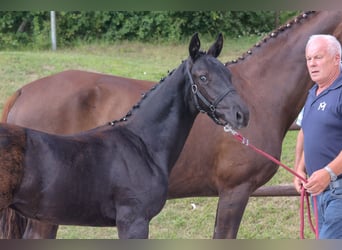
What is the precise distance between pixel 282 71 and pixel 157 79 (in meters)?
4.76

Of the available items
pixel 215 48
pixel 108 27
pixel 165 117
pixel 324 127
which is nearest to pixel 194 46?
pixel 215 48

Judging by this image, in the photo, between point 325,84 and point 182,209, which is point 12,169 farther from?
point 182,209

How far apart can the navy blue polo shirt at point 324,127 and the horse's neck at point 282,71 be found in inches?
46.1

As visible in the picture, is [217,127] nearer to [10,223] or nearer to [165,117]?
[165,117]

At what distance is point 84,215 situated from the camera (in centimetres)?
251

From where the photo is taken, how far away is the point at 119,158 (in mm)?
2645

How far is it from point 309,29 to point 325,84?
1402 mm

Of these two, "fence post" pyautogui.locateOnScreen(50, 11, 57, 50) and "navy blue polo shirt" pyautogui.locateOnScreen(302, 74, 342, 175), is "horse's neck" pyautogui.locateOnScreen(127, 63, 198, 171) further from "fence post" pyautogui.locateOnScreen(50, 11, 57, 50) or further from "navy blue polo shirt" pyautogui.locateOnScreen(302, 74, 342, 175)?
"fence post" pyautogui.locateOnScreen(50, 11, 57, 50)

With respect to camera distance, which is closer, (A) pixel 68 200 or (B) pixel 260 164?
(A) pixel 68 200

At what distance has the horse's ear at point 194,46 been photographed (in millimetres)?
2699

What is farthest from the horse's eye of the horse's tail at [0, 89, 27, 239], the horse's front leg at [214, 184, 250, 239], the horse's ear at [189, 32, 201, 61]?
the horse's tail at [0, 89, 27, 239]

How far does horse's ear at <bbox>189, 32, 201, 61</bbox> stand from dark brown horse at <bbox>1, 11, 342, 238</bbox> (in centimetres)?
117

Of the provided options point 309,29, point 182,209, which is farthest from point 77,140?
point 182,209

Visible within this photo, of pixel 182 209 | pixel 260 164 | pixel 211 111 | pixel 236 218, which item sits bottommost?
pixel 182 209
